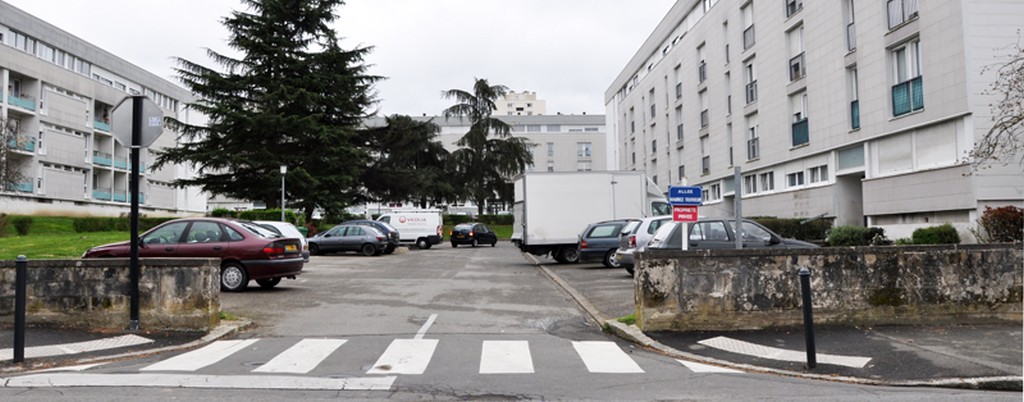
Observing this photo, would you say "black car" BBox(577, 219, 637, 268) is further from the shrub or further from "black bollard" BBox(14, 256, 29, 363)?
"black bollard" BBox(14, 256, 29, 363)

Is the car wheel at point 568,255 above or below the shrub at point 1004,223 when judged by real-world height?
below

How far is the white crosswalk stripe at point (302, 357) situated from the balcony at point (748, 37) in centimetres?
3041

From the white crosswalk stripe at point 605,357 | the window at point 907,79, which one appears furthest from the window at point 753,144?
the white crosswalk stripe at point 605,357

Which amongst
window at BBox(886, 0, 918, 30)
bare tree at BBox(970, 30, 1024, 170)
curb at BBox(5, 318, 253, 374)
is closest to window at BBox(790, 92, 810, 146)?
window at BBox(886, 0, 918, 30)

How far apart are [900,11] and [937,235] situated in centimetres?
745

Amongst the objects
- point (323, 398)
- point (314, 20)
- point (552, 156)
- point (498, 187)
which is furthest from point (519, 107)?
point (323, 398)

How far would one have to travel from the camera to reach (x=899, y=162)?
23438 millimetres

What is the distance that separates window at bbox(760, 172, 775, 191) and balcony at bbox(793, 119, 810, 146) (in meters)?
3.00

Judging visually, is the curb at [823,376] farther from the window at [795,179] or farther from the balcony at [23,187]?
the balcony at [23,187]

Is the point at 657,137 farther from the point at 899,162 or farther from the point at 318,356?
the point at 318,356

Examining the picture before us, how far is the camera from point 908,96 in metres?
22.8

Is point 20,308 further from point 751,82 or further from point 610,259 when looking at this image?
point 751,82

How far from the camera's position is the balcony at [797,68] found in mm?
29984

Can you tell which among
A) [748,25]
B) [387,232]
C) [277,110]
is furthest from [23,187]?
[748,25]
